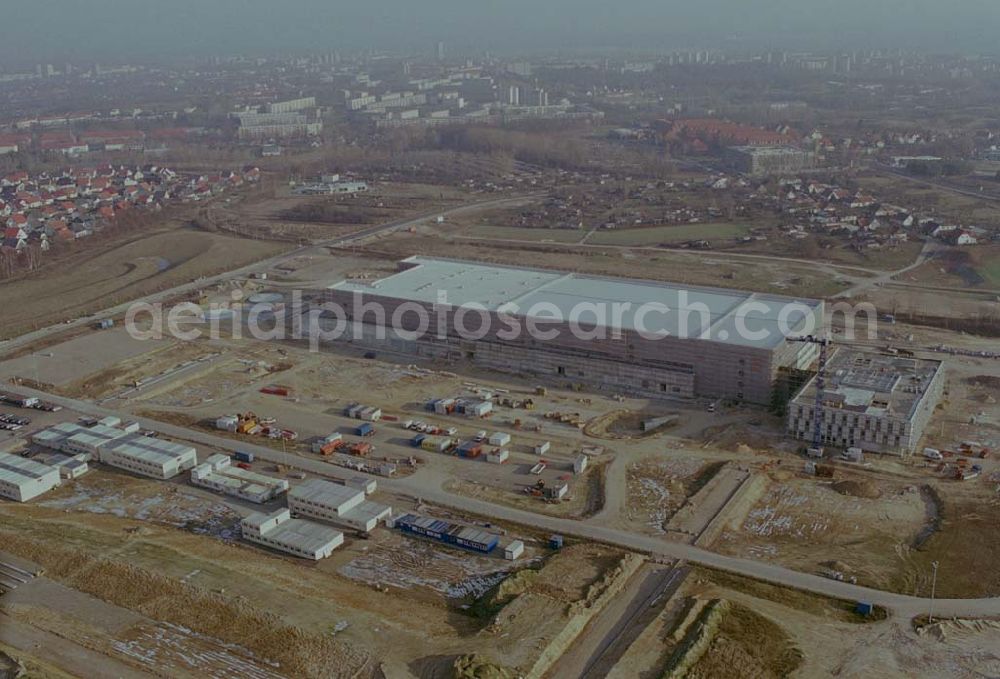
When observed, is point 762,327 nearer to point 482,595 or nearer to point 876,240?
point 482,595

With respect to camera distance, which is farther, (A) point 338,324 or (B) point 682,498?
(A) point 338,324

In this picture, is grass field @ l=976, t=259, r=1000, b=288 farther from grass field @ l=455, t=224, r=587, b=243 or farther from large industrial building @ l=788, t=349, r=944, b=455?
grass field @ l=455, t=224, r=587, b=243

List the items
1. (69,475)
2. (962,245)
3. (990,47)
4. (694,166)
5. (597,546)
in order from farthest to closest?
(990,47)
(694,166)
(962,245)
(69,475)
(597,546)

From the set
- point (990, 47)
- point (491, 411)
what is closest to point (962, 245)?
point (491, 411)

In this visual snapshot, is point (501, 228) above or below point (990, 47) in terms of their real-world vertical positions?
below

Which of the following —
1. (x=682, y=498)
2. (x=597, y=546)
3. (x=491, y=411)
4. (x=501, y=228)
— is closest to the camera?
(x=597, y=546)

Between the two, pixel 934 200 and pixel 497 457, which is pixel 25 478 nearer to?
pixel 497 457

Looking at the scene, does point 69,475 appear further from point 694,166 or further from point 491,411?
point 694,166
